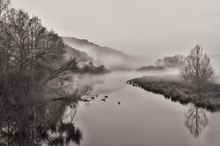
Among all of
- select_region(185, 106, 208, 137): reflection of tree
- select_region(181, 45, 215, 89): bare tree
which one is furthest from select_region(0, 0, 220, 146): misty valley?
select_region(181, 45, 215, 89): bare tree

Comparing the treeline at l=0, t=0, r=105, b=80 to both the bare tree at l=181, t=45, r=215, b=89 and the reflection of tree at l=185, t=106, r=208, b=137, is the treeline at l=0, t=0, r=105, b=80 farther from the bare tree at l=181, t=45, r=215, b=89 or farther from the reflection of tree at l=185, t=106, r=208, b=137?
the bare tree at l=181, t=45, r=215, b=89

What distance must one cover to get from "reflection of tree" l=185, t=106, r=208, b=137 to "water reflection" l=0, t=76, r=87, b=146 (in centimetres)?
844

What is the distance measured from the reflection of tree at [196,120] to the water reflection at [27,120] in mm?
8439

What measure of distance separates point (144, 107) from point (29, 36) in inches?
601

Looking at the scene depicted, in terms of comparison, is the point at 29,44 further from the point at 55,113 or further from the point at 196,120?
the point at 196,120

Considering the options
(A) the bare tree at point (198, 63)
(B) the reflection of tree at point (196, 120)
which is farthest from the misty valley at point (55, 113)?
(A) the bare tree at point (198, 63)

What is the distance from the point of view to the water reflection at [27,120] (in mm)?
9633

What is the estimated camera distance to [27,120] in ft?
38.0

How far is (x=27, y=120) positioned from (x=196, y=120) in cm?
1452

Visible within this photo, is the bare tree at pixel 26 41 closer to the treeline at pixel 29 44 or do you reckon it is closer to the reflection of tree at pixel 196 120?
the treeline at pixel 29 44

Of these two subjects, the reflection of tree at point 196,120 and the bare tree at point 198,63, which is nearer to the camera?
the reflection of tree at point 196,120

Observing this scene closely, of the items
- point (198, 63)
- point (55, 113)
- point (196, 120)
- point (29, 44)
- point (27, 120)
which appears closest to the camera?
point (27, 120)

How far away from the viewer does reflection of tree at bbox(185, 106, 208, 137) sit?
674 inches

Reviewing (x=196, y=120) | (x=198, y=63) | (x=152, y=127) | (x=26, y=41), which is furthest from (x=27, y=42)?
(x=198, y=63)
